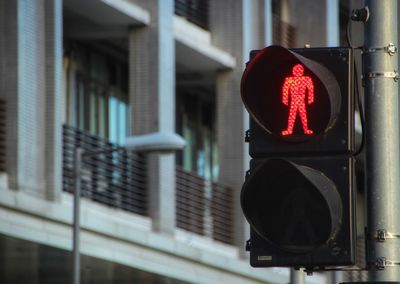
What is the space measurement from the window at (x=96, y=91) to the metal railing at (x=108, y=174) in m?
0.79

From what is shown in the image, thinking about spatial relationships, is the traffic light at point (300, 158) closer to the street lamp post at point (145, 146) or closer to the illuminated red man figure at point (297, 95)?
the illuminated red man figure at point (297, 95)

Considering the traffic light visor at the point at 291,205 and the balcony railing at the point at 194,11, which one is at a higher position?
the balcony railing at the point at 194,11

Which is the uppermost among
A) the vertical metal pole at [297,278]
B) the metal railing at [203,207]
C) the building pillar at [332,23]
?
the building pillar at [332,23]

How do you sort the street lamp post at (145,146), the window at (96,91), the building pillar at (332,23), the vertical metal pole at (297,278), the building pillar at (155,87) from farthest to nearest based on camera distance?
1. the building pillar at (332,23)
2. the window at (96,91)
3. the building pillar at (155,87)
4. the street lamp post at (145,146)
5. the vertical metal pole at (297,278)

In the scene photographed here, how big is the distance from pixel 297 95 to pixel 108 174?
22476mm

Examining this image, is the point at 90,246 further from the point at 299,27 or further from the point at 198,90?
the point at 299,27

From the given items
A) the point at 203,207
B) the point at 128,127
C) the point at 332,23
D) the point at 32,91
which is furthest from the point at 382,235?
the point at 332,23

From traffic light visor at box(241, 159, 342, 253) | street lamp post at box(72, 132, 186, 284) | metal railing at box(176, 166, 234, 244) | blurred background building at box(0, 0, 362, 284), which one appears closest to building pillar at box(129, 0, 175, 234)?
blurred background building at box(0, 0, 362, 284)

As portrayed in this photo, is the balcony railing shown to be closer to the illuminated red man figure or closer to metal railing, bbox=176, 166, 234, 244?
metal railing, bbox=176, 166, 234, 244

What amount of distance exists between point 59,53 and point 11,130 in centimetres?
181

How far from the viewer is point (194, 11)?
32.6 m

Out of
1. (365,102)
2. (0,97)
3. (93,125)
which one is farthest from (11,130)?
(365,102)

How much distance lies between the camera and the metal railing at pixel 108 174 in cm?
2764

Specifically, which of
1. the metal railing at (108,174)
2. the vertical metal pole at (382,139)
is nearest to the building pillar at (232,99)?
the metal railing at (108,174)
